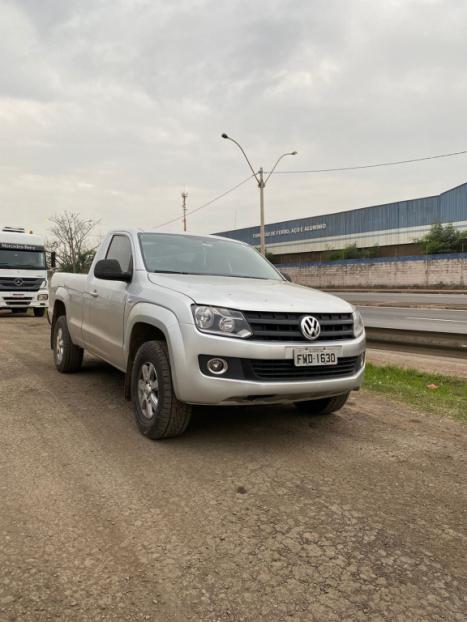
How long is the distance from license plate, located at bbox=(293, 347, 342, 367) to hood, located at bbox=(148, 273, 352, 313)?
0.30 meters

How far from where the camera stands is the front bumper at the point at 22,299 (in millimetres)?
16484

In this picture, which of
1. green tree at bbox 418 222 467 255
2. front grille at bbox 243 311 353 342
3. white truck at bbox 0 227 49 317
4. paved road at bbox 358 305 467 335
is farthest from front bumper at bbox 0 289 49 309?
green tree at bbox 418 222 467 255

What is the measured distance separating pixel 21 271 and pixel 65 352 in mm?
11781

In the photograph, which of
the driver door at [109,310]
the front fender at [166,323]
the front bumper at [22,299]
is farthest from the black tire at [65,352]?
the front bumper at [22,299]

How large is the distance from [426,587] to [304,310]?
77.5 inches

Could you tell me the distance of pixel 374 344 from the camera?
9219 millimetres

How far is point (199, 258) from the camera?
4.84 meters

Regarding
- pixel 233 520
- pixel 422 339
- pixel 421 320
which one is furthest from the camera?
pixel 421 320

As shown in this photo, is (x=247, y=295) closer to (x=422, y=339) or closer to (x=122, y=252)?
(x=122, y=252)

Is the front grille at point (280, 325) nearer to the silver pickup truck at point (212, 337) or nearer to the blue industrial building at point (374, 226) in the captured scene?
the silver pickup truck at point (212, 337)

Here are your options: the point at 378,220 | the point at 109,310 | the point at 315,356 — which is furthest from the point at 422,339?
the point at 378,220

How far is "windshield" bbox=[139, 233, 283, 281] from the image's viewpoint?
15.0 feet

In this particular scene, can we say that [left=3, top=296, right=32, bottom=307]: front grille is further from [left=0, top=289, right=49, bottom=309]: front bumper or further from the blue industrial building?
the blue industrial building

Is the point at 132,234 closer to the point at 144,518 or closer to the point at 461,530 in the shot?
the point at 144,518
